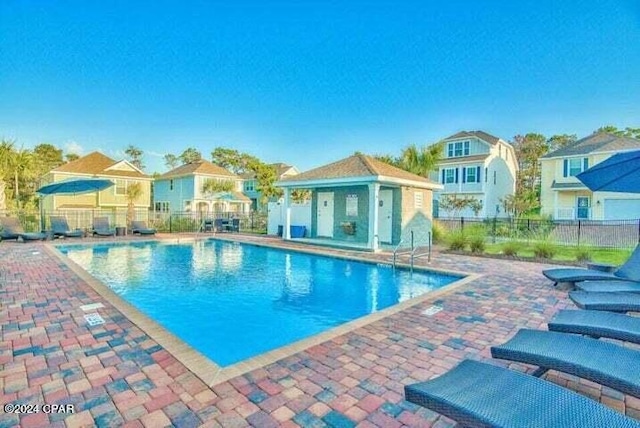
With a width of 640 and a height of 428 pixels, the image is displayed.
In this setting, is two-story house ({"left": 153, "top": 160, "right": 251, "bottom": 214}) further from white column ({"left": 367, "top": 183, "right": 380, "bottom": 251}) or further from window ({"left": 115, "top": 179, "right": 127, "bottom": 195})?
white column ({"left": 367, "top": 183, "right": 380, "bottom": 251})

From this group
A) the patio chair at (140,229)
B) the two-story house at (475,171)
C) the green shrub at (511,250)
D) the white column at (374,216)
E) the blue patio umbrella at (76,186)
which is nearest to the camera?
the green shrub at (511,250)

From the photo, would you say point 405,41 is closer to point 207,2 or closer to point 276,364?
point 207,2

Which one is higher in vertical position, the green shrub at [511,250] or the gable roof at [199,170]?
the gable roof at [199,170]

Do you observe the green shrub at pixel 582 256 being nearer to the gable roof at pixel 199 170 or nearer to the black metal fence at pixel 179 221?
the black metal fence at pixel 179 221

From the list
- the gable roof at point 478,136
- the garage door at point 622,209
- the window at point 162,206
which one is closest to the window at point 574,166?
the garage door at point 622,209

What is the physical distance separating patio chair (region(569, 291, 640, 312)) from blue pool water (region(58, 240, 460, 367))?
3.25 metres

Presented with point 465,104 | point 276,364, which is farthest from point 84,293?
point 465,104

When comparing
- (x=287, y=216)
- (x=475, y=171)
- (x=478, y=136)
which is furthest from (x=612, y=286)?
(x=478, y=136)

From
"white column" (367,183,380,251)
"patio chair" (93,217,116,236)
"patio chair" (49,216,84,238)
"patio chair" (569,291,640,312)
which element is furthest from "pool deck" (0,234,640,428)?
"patio chair" (93,217,116,236)

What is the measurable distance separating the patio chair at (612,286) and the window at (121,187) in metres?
32.8

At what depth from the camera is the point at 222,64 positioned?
1627 cm

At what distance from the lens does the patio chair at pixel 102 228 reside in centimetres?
1584

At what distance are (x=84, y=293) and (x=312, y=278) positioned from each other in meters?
5.27

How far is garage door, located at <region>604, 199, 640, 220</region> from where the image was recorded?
21.7 metres
